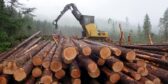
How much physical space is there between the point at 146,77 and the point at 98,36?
793 inches

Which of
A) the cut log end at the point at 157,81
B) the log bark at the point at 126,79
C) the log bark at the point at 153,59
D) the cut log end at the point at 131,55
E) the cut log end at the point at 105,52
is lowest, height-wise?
the cut log end at the point at 157,81

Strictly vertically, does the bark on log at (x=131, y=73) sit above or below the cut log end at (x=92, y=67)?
below

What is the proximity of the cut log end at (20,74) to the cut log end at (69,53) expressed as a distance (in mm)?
966

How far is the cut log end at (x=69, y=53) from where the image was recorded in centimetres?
766

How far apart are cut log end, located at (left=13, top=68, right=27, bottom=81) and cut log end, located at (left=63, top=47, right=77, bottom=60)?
966mm

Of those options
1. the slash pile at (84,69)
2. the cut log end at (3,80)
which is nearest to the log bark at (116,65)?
the slash pile at (84,69)

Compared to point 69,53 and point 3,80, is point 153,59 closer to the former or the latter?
point 69,53

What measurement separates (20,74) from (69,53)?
1.15 metres

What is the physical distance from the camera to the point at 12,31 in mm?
36875

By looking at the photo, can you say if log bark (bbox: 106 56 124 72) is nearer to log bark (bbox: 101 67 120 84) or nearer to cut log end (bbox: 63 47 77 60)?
log bark (bbox: 101 67 120 84)

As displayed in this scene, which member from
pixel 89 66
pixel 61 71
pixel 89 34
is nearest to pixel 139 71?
pixel 89 66

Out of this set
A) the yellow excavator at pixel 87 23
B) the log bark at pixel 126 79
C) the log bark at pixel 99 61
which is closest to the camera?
the log bark at pixel 126 79

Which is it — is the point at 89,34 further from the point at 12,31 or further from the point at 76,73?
the point at 76,73

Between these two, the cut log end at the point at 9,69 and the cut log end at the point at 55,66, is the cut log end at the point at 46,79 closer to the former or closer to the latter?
the cut log end at the point at 55,66
